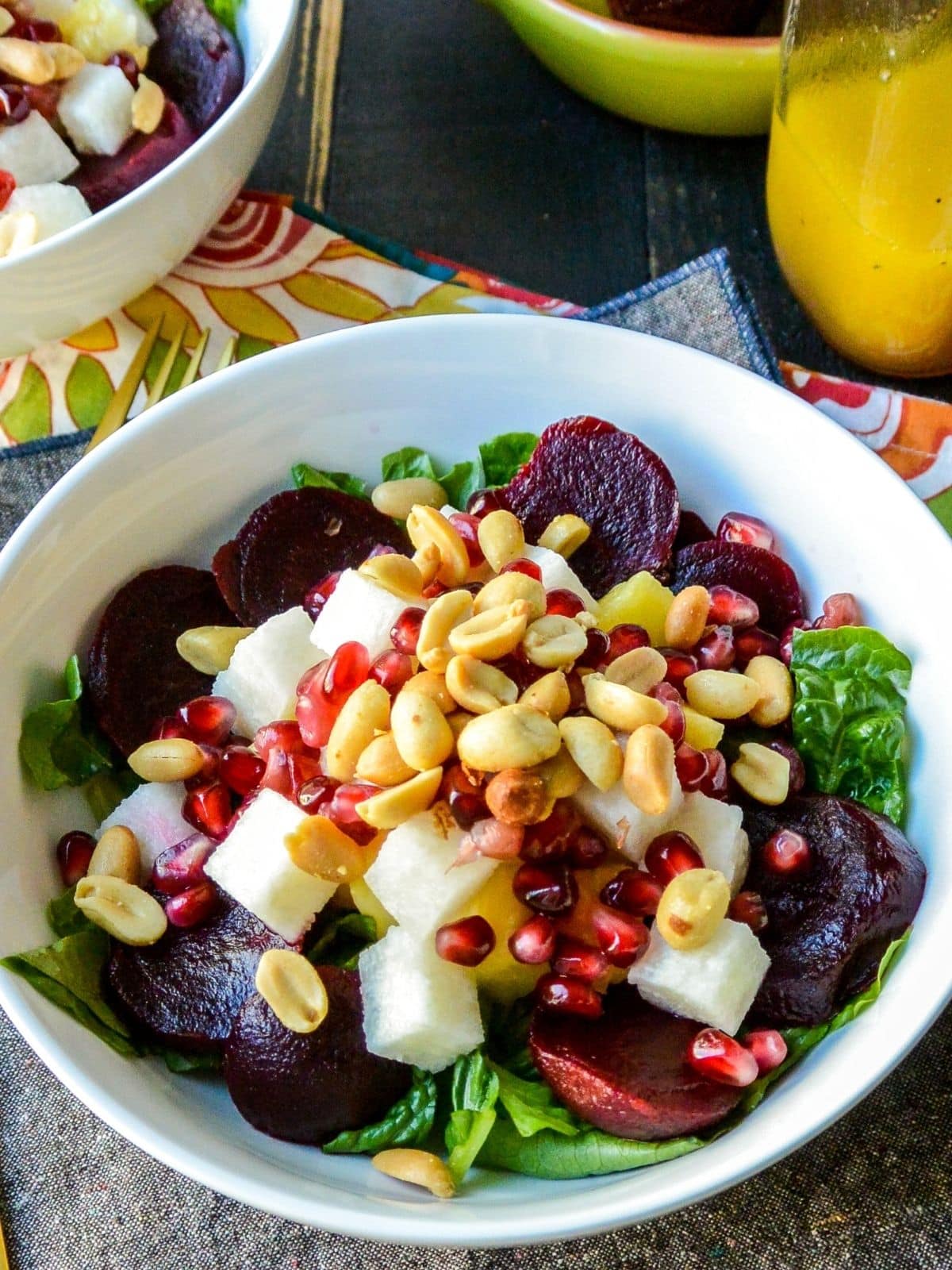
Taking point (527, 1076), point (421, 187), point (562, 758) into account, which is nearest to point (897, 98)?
point (421, 187)

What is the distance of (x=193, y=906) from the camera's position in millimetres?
1763

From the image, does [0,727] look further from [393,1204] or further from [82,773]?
[393,1204]

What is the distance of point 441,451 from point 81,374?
934 mm

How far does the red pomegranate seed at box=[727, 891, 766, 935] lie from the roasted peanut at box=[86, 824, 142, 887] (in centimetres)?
85

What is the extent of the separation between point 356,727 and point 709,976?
56cm

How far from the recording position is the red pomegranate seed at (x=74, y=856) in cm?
185

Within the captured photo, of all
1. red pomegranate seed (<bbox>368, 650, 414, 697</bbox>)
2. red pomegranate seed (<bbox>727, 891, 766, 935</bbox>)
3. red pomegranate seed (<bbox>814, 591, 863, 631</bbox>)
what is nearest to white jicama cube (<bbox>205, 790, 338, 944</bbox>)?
red pomegranate seed (<bbox>368, 650, 414, 697</bbox>)

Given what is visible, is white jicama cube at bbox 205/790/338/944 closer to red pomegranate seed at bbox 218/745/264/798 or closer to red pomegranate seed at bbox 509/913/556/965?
red pomegranate seed at bbox 218/745/264/798

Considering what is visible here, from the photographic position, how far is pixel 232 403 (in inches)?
83.3

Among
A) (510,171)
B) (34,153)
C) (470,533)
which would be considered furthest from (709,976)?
(510,171)

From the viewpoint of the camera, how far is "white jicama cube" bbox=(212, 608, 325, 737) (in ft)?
6.24

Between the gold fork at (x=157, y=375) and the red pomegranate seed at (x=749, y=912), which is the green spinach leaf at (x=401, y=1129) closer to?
the red pomegranate seed at (x=749, y=912)

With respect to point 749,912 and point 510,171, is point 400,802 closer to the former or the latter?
point 749,912

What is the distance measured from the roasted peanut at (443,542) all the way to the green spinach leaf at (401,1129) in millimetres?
722
